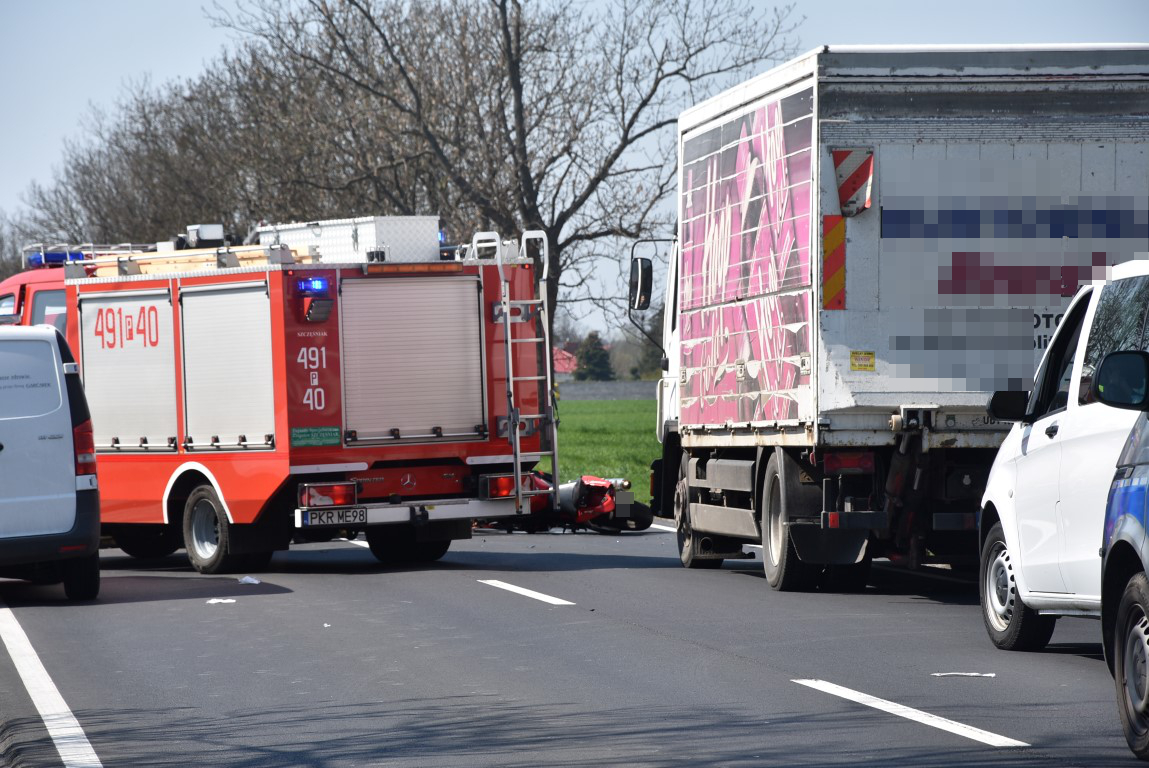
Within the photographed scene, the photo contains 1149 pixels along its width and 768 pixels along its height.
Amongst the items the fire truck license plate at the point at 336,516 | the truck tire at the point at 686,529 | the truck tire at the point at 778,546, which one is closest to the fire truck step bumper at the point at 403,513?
the fire truck license plate at the point at 336,516

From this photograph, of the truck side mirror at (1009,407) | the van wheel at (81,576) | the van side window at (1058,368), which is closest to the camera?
the van side window at (1058,368)

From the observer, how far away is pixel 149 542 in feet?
57.4

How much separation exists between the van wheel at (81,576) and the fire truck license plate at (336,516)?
A: 1.96 m

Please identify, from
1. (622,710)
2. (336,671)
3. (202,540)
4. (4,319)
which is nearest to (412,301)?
(202,540)

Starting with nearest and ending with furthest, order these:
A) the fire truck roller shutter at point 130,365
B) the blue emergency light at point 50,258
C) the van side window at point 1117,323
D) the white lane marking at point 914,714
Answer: the white lane marking at point 914,714, the van side window at point 1117,323, the fire truck roller shutter at point 130,365, the blue emergency light at point 50,258

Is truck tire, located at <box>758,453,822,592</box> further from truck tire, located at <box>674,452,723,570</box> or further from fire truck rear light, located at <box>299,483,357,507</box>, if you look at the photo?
fire truck rear light, located at <box>299,483,357,507</box>

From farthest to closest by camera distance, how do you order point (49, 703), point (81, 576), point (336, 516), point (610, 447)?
point (610, 447)
point (336, 516)
point (81, 576)
point (49, 703)

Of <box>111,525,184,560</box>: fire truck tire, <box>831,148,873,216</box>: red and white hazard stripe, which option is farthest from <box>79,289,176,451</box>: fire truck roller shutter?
<box>831,148,873,216</box>: red and white hazard stripe

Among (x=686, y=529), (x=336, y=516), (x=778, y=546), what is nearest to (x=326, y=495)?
(x=336, y=516)

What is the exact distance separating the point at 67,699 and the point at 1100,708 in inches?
194

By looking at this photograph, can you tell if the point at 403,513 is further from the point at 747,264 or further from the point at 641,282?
the point at 747,264

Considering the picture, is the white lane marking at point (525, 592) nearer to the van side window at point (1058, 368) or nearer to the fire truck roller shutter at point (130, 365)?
the fire truck roller shutter at point (130, 365)

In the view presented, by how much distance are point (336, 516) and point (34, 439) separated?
2.81m

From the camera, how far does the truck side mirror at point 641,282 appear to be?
1577cm
